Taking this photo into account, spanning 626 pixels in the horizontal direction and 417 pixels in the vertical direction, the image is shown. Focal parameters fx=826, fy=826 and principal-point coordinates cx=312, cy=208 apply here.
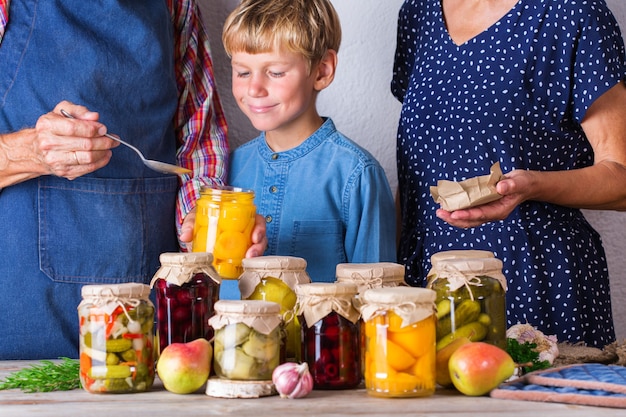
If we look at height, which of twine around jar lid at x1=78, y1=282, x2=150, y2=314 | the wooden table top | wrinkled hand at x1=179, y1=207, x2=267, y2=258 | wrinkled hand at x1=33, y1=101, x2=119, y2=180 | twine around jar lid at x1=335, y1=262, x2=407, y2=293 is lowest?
the wooden table top

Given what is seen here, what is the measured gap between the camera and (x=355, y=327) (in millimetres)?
1270

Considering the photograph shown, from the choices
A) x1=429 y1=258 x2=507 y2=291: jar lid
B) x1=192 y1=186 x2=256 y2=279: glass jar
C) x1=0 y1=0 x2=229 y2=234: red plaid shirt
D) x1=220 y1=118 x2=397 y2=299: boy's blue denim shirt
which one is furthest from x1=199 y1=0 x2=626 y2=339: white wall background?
x1=429 y1=258 x2=507 y2=291: jar lid

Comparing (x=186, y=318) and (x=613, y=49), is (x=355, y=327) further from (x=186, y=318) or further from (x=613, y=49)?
(x=613, y=49)

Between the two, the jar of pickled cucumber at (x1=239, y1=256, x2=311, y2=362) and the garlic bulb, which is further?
the jar of pickled cucumber at (x1=239, y1=256, x2=311, y2=362)

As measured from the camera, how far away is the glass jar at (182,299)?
1319 mm

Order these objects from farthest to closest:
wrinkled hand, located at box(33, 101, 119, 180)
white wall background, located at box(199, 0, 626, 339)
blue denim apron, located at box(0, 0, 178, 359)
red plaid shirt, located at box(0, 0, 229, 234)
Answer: white wall background, located at box(199, 0, 626, 339)
red plaid shirt, located at box(0, 0, 229, 234)
blue denim apron, located at box(0, 0, 178, 359)
wrinkled hand, located at box(33, 101, 119, 180)

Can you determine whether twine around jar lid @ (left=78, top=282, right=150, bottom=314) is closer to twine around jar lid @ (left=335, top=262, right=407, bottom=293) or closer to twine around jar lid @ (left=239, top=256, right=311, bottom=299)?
twine around jar lid @ (left=239, top=256, right=311, bottom=299)

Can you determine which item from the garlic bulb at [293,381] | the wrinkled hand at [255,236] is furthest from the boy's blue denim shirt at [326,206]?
the garlic bulb at [293,381]

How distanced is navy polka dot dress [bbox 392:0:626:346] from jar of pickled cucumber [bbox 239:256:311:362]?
0.77m

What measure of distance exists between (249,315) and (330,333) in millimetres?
131

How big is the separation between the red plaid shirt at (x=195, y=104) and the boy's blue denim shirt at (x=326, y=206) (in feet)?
0.46

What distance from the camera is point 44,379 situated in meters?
1.30

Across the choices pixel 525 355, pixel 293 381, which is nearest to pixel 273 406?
pixel 293 381

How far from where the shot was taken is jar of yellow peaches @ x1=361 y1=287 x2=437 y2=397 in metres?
1.18
